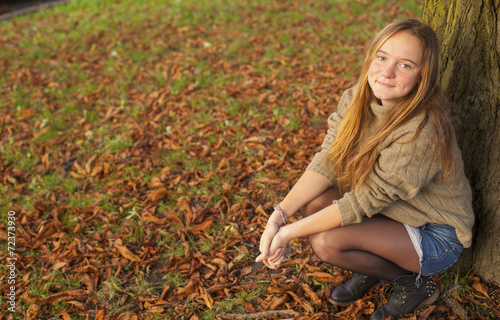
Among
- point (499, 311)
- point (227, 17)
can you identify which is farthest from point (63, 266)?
point (227, 17)

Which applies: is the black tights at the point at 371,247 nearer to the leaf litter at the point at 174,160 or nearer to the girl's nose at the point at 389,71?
the leaf litter at the point at 174,160

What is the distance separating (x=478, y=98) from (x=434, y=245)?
824 millimetres

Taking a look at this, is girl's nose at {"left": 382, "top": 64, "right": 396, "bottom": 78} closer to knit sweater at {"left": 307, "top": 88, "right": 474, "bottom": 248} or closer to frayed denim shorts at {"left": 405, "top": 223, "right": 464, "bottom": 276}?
knit sweater at {"left": 307, "top": 88, "right": 474, "bottom": 248}

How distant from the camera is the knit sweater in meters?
1.94

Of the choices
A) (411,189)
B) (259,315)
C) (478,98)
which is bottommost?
(259,315)

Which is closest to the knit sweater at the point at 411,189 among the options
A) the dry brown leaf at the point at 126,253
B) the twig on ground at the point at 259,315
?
the twig on ground at the point at 259,315

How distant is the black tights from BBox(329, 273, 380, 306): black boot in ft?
0.92

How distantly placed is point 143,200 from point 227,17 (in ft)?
13.1

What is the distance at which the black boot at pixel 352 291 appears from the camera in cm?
245

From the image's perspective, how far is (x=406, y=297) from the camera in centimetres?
228

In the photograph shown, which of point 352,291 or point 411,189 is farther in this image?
point 352,291

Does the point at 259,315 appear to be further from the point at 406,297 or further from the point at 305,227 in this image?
the point at 406,297

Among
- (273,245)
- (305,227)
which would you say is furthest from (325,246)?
(273,245)

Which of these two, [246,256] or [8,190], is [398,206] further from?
[8,190]
